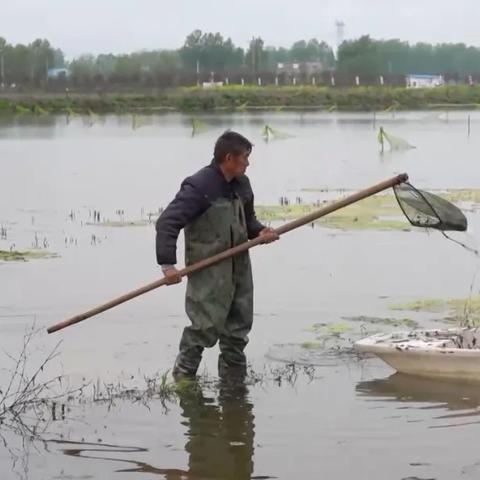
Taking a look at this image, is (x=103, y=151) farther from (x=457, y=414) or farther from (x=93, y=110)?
(x=93, y=110)

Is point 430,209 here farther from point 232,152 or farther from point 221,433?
point 221,433

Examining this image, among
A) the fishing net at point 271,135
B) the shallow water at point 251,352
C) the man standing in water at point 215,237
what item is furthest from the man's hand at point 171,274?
the fishing net at point 271,135

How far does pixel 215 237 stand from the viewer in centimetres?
671

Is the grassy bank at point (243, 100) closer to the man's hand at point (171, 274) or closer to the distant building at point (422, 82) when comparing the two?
the distant building at point (422, 82)

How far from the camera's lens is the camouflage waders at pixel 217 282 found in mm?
6707

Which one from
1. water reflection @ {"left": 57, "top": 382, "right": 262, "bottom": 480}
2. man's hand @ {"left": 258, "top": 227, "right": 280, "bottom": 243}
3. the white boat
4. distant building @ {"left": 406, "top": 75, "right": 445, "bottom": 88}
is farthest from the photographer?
distant building @ {"left": 406, "top": 75, "right": 445, "bottom": 88}

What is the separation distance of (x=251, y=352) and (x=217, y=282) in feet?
6.12

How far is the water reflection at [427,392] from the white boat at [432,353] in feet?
0.20

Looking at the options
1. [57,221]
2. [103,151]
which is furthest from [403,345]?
[103,151]

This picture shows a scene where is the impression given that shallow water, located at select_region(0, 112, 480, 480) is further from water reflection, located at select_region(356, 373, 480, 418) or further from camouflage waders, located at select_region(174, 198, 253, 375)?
camouflage waders, located at select_region(174, 198, 253, 375)

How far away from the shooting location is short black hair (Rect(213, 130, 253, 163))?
21.5ft

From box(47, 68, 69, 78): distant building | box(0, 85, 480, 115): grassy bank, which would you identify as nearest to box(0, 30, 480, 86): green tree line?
box(47, 68, 69, 78): distant building

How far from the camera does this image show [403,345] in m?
7.38

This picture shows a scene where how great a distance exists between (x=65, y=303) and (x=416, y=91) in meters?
68.1
